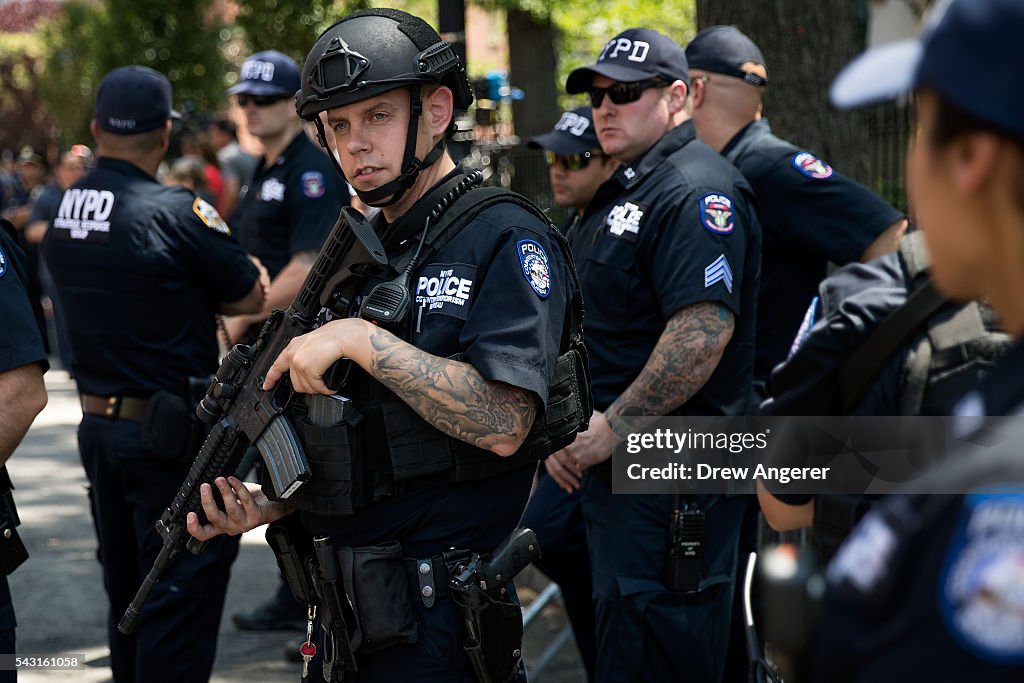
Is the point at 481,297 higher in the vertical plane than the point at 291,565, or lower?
higher

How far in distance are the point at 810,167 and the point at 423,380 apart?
240 cm

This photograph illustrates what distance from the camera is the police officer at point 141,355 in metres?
4.38

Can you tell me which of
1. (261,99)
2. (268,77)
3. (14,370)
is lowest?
(14,370)

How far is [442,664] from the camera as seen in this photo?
271 centimetres

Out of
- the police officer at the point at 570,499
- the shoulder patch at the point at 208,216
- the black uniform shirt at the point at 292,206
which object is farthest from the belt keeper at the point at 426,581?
the black uniform shirt at the point at 292,206

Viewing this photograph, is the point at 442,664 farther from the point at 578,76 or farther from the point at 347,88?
the point at 578,76

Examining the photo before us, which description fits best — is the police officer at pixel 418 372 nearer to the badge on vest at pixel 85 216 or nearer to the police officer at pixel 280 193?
the badge on vest at pixel 85 216

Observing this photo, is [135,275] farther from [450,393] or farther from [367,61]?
[450,393]

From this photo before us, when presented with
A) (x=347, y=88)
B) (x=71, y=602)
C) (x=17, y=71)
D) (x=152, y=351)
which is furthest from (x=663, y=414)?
(x=17, y=71)

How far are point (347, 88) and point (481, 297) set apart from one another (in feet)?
1.92

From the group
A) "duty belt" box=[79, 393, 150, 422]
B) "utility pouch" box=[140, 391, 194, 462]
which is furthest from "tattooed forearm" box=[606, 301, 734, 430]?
"duty belt" box=[79, 393, 150, 422]

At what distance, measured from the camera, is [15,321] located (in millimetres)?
3053

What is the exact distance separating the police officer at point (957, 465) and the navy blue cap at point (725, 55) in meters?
3.50

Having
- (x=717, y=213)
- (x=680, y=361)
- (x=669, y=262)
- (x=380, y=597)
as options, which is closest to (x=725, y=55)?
(x=717, y=213)
